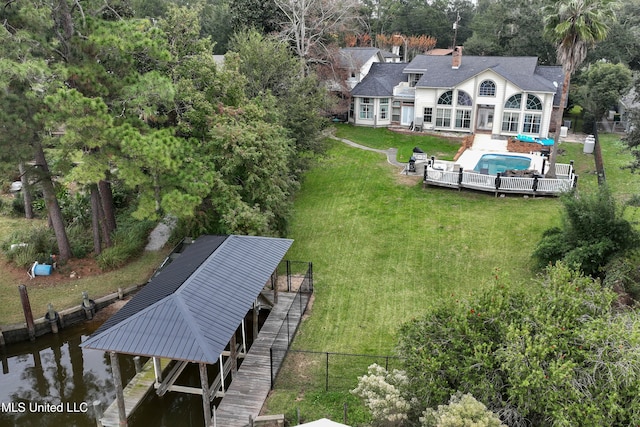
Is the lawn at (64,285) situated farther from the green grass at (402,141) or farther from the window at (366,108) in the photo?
the window at (366,108)

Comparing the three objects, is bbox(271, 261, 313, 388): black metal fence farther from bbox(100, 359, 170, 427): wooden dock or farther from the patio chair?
the patio chair

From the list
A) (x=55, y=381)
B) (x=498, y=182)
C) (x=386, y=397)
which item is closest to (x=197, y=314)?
(x=386, y=397)

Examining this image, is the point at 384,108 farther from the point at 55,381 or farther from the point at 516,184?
the point at 55,381

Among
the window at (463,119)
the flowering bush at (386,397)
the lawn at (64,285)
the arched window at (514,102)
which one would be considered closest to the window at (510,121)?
the arched window at (514,102)

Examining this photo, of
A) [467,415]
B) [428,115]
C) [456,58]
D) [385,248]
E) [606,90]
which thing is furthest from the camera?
[606,90]

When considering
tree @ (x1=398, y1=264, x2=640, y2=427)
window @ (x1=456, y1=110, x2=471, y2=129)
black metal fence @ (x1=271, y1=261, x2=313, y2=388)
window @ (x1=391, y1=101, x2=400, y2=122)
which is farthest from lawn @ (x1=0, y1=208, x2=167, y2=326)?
window @ (x1=391, y1=101, x2=400, y2=122)
